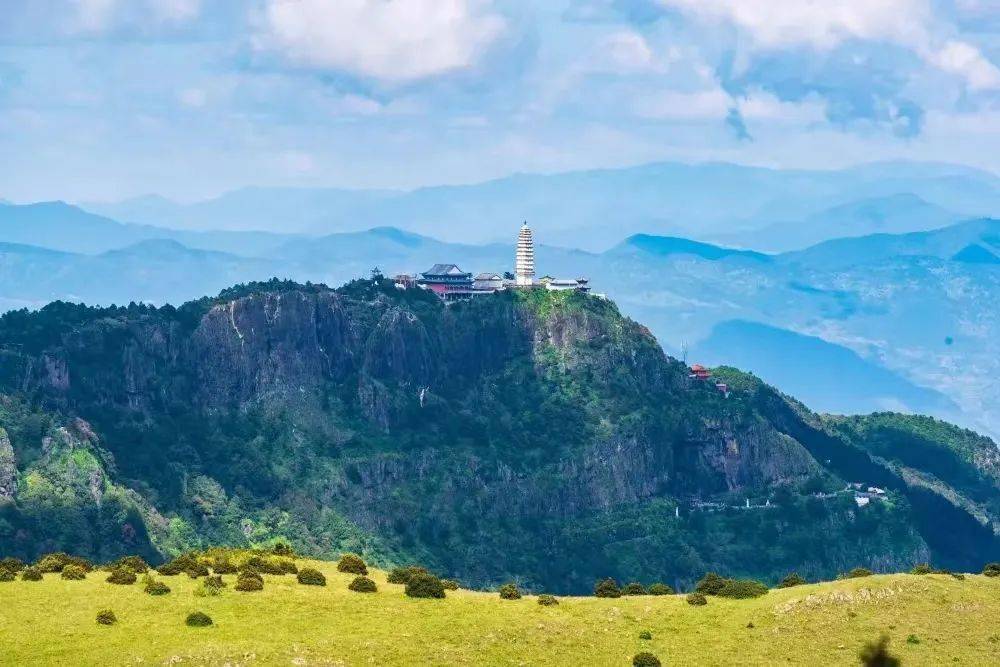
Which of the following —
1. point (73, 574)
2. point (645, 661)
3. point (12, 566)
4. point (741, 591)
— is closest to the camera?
point (645, 661)

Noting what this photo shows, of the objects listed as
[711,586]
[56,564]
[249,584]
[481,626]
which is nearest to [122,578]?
[249,584]

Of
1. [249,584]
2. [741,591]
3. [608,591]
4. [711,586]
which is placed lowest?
[608,591]

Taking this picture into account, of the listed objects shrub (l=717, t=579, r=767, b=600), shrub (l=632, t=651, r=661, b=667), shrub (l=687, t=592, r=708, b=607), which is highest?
shrub (l=717, t=579, r=767, b=600)

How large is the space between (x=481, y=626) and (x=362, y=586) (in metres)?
13.6

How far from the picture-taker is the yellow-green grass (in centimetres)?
12656

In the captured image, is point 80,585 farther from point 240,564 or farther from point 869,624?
point 869,624

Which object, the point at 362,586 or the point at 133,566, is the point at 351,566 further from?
the point at 133,566

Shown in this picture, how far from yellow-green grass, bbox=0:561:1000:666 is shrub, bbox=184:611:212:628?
1.67 feet

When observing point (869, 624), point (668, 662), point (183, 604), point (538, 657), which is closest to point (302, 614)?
point (183, 604)

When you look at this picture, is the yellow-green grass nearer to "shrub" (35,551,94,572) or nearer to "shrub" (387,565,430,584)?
"shrub" (387,565,430,584)

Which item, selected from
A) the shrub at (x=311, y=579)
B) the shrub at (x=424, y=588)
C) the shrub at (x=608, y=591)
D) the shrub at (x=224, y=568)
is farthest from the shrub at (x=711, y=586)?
the shrub at (x=224, y=568)

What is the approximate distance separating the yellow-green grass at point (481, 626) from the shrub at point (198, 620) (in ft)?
1.67

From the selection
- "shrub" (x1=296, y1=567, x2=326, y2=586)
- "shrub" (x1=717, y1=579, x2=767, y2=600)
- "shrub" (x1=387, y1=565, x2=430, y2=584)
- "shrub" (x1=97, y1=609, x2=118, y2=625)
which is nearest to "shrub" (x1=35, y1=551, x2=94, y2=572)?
"shrub" (x1=296, y1=567, x2=326, y2=586)

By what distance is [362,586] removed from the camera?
144 metres
